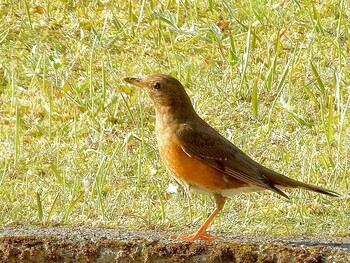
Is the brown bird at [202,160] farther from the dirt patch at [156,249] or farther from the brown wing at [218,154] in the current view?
the dirt patch at [156,249]

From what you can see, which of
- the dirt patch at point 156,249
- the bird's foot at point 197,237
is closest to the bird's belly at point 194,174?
the bird's foot at point 197,237

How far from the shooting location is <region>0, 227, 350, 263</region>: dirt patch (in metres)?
4.58

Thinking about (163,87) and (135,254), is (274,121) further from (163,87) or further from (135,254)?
(135,254)

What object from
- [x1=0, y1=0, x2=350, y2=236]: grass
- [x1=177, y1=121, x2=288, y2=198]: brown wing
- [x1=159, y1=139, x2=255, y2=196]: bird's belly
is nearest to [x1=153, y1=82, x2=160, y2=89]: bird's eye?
[x1=177, y1=121, x2=288, y2=198]: brown wing

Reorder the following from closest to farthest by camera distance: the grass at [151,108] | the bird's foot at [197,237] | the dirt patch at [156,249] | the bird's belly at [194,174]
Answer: the dirt patch at [156,249]
the bird's foot at [197,237]
the bird's belly at [194,174]
the grass at [151,108]

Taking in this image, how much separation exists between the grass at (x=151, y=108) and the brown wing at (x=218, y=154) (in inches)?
16.9

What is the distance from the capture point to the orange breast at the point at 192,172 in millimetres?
5184

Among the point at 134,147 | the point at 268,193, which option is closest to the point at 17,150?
the point at 134,147

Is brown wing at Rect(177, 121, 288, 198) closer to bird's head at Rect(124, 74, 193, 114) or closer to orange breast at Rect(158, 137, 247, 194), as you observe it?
orange breast at Rect(158, 137, 247, 194)

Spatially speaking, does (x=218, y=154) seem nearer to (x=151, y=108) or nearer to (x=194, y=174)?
(x=194, y=174)

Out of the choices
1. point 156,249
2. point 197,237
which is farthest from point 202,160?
point 156,249

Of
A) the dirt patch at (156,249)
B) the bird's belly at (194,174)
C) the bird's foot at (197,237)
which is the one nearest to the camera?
the dirt patch at (156,249)

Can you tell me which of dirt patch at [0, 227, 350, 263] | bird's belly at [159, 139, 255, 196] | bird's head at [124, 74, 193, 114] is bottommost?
dirt patch at [0, 227, 350, 263]

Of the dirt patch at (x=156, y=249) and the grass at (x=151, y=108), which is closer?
the dirt patch at (x=156, y=249)
